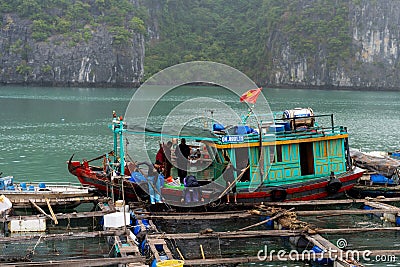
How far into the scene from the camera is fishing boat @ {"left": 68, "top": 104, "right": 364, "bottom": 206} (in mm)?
18750

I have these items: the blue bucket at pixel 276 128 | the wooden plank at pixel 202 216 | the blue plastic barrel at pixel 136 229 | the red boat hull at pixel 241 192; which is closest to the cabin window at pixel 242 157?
the red boat hull at pixel 241 192

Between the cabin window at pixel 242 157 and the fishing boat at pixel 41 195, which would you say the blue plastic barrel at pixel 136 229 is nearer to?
the fishing boat at pixel 41 195

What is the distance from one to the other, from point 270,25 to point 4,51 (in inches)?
2499

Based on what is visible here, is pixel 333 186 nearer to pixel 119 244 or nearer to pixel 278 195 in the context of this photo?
pixel 278 195

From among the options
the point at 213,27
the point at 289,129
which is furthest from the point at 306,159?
the point at 213,27

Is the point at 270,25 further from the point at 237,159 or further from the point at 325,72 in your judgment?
the point at 237,159

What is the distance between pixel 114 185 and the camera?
18.8 metres

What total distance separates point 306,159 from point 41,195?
8.50 metres

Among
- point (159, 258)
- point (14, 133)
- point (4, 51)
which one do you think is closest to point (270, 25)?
point (4, 51)

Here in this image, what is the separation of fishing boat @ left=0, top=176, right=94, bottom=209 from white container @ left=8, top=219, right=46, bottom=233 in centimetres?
153

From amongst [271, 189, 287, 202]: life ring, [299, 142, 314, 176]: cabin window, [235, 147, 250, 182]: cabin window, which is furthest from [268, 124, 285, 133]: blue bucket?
[271, 189, 287, 202]: life ring

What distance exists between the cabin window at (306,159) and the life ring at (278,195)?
3.90 feet

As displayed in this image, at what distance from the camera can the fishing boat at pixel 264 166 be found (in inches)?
738

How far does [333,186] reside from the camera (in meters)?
20.6
